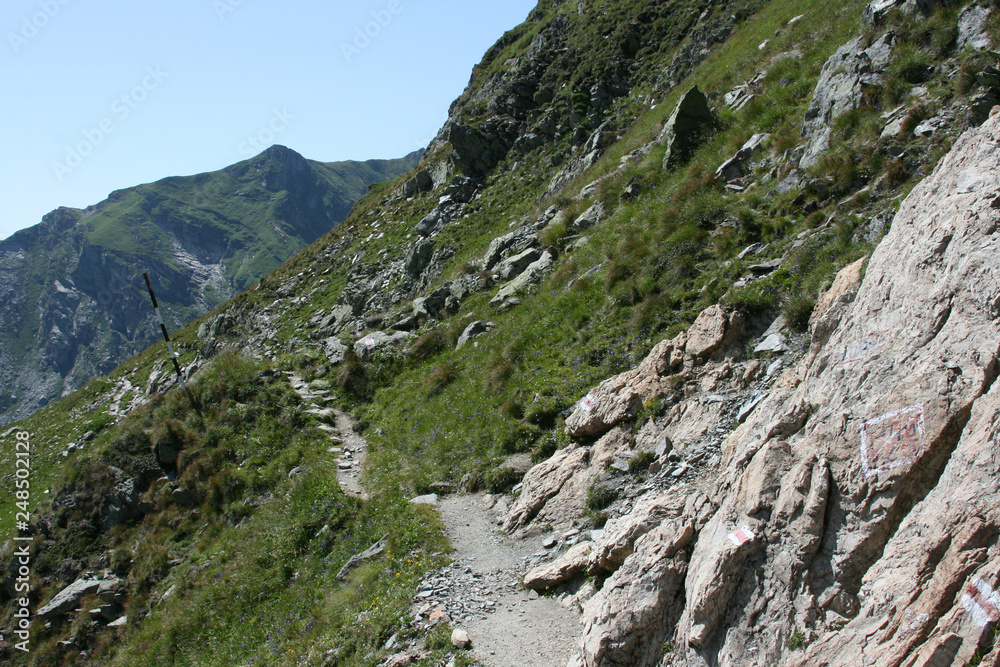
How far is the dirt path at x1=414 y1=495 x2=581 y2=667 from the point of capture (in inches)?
266

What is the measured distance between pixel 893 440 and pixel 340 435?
52.9ft

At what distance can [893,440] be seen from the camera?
15.2ft

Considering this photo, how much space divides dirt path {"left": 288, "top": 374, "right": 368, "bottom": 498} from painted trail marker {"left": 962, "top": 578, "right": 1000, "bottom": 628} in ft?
39.2

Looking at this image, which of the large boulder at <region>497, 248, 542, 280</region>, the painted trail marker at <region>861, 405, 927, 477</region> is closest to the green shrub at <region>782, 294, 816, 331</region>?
the painted trail marker at <region>861, 405, 927, 477</region>

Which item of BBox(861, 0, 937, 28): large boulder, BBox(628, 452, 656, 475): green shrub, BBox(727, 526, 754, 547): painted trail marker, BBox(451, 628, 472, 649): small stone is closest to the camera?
BBox(727, 526, 754, 547): painted trail marker

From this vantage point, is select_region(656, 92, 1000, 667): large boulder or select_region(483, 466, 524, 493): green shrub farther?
select_region(483, 466, 524, 493): green shrub

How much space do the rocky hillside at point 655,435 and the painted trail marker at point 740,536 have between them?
2.7 inches

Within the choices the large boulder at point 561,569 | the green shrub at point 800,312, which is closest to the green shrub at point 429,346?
the large boulder at point 561,569

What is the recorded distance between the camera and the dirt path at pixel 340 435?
14789 millimetres

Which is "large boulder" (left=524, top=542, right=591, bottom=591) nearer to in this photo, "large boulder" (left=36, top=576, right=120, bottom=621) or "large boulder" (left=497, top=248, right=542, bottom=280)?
"large boulder" (left=497, top=248, right=542, bottom=280)

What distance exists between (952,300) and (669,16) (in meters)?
40.3

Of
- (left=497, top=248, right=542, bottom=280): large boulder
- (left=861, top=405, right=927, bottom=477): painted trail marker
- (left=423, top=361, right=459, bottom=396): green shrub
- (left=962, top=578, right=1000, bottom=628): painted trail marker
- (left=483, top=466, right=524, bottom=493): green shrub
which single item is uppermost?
(left=497, top=248, right=542, bottom=280): large boulder

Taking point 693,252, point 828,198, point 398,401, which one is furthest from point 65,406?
point 828,198

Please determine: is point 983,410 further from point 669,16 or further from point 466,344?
point 669,16
